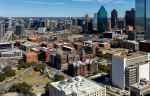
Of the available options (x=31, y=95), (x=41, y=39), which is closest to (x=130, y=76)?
(x=31, y=95)

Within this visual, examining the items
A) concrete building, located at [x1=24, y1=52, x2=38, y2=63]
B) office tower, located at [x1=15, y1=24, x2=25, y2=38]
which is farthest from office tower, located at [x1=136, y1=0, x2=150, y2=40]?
office tower, located at [x1=15, y1=24, x2=25, y2=38]

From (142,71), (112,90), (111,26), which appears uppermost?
(111,26)

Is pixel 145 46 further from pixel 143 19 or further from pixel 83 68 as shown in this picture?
pixel 143 19

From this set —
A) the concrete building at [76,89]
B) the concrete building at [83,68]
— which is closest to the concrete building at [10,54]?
the concrete building at [83,68]

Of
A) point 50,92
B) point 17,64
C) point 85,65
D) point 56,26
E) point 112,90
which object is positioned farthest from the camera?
point 56,26

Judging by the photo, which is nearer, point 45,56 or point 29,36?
point 45,56

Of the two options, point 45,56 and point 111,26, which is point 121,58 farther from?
point 111,26

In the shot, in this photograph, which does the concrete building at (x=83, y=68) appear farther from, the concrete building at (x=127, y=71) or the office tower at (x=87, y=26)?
the office tower at (x=87, y=26)
